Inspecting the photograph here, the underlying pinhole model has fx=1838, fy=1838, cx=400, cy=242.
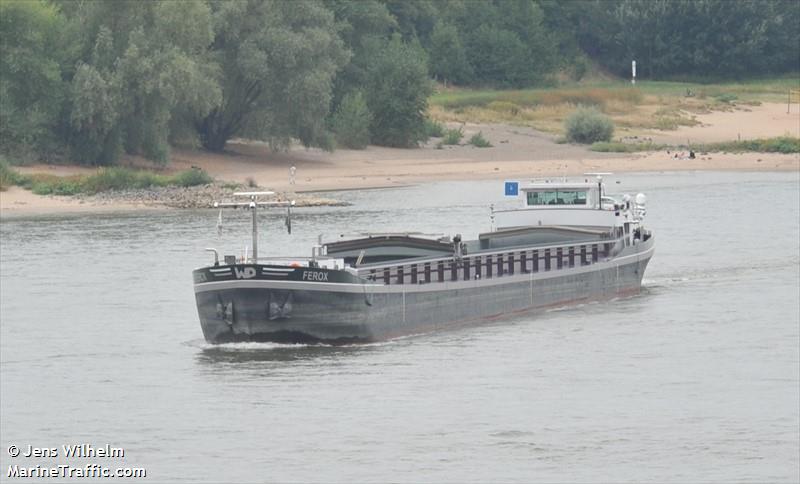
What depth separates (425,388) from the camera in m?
33.3

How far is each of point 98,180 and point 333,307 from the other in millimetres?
37055

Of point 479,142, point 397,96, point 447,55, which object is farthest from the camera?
point 447,55

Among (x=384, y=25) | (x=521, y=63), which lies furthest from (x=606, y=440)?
(x=521, y=63)

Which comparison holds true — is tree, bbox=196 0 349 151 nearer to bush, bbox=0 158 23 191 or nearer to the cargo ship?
bush, bbox=0 158 23 191

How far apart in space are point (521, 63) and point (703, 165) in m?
34.3

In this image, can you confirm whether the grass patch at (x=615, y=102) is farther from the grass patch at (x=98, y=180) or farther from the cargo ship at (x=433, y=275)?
the cargo ship at (x=433, y=275)

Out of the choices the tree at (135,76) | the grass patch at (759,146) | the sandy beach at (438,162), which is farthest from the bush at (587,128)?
the tree at (135,76)

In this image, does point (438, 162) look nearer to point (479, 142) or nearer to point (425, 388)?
point (479, 142)

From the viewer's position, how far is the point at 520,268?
1722 inches

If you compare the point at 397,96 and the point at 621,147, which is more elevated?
the point at 397,96

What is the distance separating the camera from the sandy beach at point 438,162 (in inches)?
3041

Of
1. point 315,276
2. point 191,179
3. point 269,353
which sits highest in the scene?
point 191,179

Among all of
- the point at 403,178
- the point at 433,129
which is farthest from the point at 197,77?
the point at 433,129

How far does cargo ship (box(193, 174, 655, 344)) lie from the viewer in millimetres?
36344
